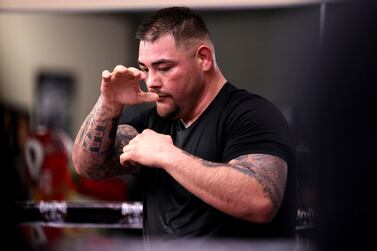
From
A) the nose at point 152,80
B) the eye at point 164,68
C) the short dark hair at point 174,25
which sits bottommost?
the nose at point 152,80

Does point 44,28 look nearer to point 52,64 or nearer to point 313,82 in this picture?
point 52,64

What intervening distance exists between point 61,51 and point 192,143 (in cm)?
52

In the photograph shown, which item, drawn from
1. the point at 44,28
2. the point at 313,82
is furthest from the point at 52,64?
the point at 313,82

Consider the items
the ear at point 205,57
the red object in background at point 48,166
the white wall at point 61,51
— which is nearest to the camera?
the ear at point 205,57

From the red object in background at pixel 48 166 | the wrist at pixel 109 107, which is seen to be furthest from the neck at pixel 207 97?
the red object in background at pixel 48 166

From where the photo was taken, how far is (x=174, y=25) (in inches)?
31.4

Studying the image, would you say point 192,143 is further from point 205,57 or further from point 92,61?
point 92,61

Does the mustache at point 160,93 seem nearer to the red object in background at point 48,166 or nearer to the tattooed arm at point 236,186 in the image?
the tattooed arm at point 236,186

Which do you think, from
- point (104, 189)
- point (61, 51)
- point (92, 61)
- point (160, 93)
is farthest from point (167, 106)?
point (104, 189)

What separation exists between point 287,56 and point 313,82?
0.46 meters

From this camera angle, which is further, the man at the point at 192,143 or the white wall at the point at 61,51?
the white wall at the point at 61,51

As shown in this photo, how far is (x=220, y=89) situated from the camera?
855 millimetres

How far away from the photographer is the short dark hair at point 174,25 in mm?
793

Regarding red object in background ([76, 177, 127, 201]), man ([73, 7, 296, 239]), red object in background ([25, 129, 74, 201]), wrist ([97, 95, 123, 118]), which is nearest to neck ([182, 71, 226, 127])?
man ([73, 7, 296, 239])
